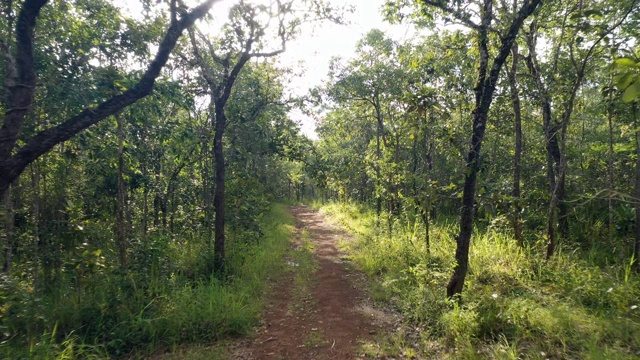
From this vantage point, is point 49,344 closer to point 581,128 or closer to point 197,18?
point 197,18

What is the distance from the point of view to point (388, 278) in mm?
7012

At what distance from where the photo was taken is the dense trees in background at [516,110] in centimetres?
472

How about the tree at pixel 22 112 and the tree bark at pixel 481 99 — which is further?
the tree bark at pixel 481 99

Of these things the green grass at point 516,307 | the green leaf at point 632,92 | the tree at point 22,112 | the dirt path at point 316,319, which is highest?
the tree at point 22,112

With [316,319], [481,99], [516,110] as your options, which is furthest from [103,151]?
[516,110]

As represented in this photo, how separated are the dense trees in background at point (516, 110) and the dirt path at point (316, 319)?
1718 millimetres

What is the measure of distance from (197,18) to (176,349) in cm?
450

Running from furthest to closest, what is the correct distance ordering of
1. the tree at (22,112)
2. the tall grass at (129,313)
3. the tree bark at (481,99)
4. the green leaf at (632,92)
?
the tree bark at (481,99) → the tall grass at (129,313) → the tree at (22,112) → the green leaf at (632,92)

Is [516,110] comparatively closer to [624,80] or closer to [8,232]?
[624,80]

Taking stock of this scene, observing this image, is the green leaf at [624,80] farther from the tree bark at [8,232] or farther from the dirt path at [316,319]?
the tree bark at [8,232]

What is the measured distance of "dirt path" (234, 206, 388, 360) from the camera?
4535 mm

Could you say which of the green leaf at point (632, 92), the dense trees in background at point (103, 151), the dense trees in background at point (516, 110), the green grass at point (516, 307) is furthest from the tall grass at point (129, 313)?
the green leaf at point (632, 92)

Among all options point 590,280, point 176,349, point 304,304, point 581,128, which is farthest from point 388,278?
point 581,128

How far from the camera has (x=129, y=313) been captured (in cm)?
477
